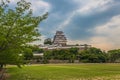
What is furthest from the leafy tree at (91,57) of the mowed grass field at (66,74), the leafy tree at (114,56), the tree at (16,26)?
the tree at (16,26)

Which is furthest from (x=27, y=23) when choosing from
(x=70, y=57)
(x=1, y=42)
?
Answer: (x=70, y=57)

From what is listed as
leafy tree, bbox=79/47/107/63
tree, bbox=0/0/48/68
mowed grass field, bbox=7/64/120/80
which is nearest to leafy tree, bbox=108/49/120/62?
leafy tree, bbox=79/47/107/63

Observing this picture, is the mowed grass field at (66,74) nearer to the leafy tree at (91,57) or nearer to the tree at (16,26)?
the tree at (16,26)

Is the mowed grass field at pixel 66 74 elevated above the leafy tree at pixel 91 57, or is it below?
below

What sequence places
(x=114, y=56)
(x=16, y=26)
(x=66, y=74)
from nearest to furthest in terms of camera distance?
1. (x=16, y=26)
2. (x=66, y=74)
3. (x=114, y=56)

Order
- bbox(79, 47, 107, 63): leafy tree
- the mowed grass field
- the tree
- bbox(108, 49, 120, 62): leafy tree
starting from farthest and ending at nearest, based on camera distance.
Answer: bbox(108, 49, 120, 62): leafy tree < bbox(79, 47, 107, 63): leafy tree < the mowed grass field < the tree

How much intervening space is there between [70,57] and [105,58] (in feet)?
61.6

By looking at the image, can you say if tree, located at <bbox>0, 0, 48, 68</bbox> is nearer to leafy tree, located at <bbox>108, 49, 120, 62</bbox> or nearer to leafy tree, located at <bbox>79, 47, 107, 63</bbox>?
leafy tree, located at <bbox>79, 47, 107, 63</bbox>

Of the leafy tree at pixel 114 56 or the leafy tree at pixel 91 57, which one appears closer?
the leafy tree at pixel 91 57

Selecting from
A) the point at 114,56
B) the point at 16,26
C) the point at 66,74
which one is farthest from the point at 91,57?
the point at 16,26

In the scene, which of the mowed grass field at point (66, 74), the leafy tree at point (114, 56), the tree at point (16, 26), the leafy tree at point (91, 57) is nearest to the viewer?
the tree at point (16, 26)

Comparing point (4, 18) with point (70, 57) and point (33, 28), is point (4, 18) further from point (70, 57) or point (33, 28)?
point (70, 57)

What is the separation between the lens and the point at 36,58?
543 feet

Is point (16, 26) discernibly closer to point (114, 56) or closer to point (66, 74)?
point (66, 74)
